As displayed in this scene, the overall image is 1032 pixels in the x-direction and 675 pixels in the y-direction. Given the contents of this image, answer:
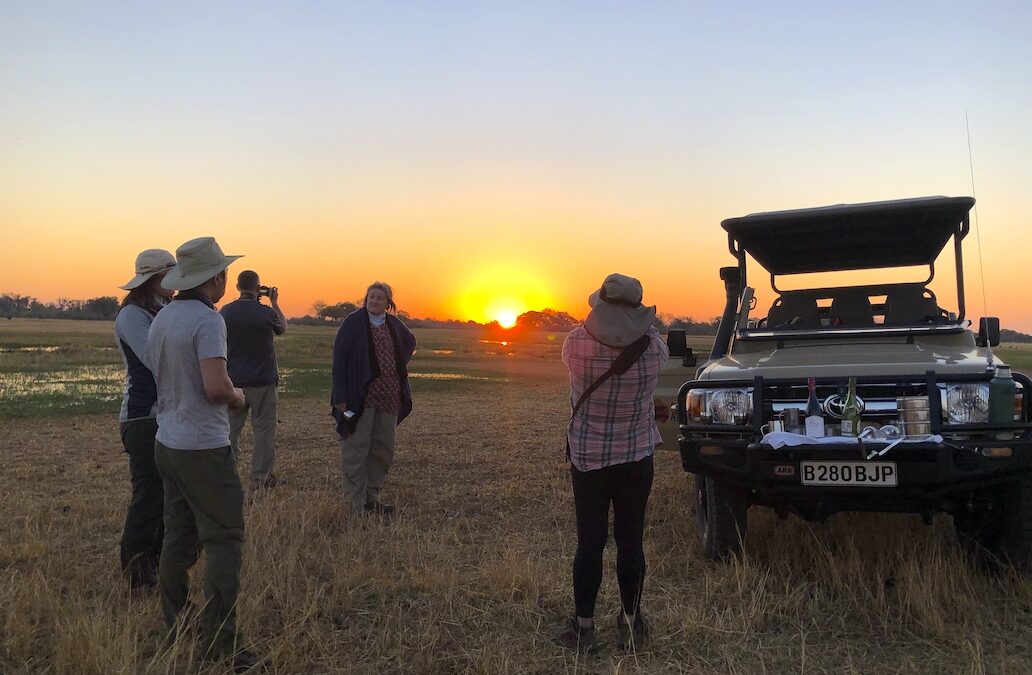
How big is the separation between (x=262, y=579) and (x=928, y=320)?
5.02m

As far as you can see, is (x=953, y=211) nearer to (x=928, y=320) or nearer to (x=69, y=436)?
(x=928, y=320)

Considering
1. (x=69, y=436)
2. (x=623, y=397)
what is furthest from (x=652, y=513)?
(x=69, y=436)

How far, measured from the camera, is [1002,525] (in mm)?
4348

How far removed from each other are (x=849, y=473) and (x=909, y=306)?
2621mm

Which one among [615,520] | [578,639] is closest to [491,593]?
[578,639]

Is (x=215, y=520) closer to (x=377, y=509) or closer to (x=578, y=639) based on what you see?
(x=578, y=639)

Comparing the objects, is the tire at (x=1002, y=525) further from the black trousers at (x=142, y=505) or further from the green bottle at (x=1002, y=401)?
the black trousers at (x=142, y=505)

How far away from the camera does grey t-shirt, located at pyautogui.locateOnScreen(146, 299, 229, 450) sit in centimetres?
327

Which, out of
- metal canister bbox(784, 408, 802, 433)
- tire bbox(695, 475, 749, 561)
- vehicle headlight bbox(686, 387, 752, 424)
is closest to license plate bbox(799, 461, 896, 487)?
metal canister bbox(784, 408, 802, 433)

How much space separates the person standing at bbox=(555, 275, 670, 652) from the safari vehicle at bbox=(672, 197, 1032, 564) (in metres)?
0.97

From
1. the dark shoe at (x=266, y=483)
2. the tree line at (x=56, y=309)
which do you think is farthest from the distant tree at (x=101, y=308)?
the dark shoe at (x=266, y=483)

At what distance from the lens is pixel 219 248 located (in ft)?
11.6

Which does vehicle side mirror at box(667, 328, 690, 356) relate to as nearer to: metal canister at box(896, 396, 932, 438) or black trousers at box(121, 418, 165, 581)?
metal canister at box(896, 396, 932, 438)

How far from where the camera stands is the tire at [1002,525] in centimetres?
422
